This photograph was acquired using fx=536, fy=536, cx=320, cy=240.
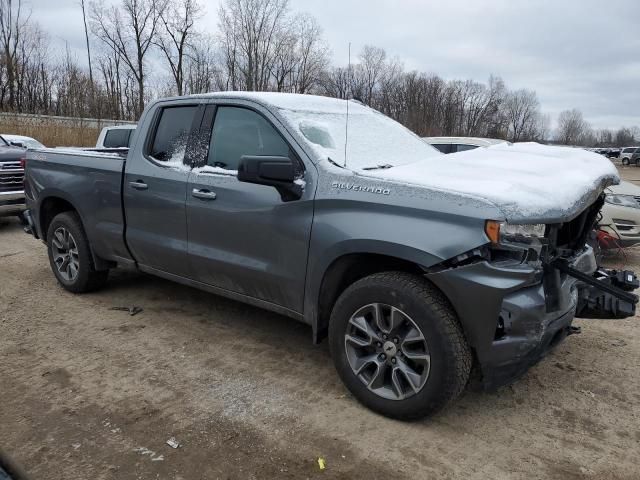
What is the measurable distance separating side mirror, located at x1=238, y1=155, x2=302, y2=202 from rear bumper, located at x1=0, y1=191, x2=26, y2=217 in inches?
287

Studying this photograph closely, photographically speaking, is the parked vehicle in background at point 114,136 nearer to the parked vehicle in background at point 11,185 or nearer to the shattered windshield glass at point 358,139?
the parked vehicle in background at point 11,185

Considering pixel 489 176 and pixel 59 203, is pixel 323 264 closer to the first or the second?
pixel 489 176

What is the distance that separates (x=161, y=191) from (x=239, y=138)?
0.84 m

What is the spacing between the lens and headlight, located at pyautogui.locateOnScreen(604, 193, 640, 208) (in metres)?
7.61

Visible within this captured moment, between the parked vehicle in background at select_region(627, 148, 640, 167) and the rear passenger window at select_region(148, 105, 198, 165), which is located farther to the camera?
the parked vehicle in background at select_region(627, 148, 640, 167)

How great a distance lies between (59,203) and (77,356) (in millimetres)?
2222

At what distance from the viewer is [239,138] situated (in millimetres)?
4012

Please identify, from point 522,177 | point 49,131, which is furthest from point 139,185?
point 49,131

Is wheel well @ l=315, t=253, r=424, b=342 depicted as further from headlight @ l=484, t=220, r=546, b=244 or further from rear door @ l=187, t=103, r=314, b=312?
headlight @ l=484, t=220, r=546, b=244

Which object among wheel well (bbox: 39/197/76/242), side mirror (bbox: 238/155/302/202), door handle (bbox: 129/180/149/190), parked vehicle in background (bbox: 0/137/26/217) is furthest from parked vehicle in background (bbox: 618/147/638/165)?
side mirror (bbox: 238/155/302/202)

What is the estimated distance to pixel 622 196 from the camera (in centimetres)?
782

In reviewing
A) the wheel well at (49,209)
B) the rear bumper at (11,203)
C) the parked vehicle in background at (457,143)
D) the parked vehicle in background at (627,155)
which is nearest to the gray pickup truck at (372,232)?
the wheel well at (49,209)

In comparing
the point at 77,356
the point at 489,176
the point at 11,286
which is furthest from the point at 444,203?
the point at 11,286

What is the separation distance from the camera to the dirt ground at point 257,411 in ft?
9.20
